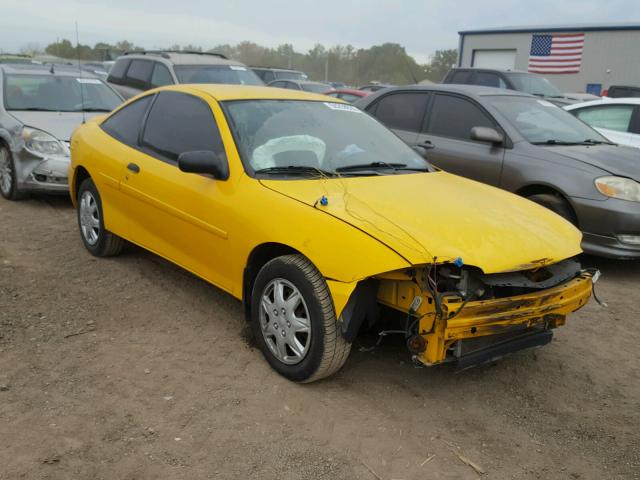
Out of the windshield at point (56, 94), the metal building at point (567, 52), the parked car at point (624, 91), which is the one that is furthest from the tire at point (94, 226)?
the metal building at point (567, 52)

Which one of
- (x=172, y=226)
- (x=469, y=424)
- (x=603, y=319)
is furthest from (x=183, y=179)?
(x=603, y=319)

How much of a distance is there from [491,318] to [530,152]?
3.38m

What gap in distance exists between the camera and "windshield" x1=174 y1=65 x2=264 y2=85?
387 inches

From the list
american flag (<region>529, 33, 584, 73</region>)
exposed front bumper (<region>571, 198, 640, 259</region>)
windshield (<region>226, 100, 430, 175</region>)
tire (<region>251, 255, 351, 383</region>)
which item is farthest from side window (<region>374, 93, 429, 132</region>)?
american flag (<region>529, 33, 584, 73</region>)

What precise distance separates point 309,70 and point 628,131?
58028mm

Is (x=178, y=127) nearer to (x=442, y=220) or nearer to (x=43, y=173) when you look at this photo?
(x=442, y=220)

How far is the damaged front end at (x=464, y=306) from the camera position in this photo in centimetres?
305

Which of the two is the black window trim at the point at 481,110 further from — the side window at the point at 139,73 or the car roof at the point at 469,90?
the side window at the point at 139,73

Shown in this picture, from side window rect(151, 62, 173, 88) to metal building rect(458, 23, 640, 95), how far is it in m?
22.4

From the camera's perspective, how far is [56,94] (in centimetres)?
826

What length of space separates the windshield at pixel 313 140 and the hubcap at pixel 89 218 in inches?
73.3

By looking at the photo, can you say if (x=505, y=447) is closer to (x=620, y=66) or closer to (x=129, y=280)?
(x=129, y=280)

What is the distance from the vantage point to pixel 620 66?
27.2 meters

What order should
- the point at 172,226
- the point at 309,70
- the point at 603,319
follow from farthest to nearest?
1. the point at 309,70
2. the point at 603,319
3. the point at 172,226
